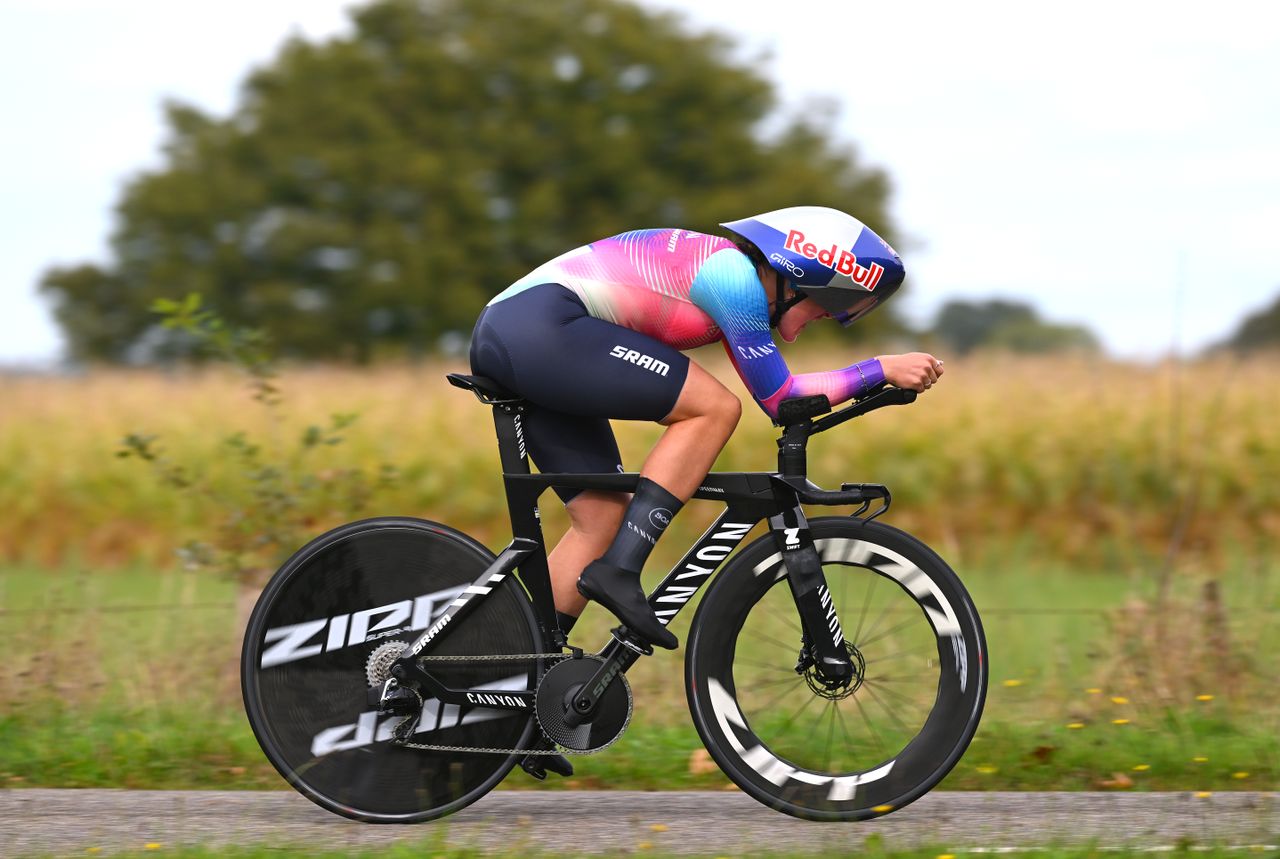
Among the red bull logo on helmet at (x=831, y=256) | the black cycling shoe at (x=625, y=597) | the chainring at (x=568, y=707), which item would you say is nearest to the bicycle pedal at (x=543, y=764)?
the chainring at (x=568, y=707)

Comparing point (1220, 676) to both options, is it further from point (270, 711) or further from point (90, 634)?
point (90, 634)

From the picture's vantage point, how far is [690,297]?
4.61 meters

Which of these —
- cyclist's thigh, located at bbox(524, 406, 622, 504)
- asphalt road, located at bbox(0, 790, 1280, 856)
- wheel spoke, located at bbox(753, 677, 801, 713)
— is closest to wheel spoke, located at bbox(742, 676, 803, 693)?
wheel spoke, located at bbox(753, 677, 801, 713)

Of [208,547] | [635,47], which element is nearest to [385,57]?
[635,47]

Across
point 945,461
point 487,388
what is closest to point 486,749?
point 487,388

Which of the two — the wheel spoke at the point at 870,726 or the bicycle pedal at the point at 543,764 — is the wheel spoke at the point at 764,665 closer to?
the wheel spoke at the point at 870,726

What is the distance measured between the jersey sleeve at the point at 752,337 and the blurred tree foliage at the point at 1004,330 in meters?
12.6

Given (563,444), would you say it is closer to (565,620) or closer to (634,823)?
(565,620)

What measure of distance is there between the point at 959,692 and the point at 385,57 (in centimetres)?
3101

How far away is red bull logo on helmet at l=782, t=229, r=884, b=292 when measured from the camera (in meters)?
4.56

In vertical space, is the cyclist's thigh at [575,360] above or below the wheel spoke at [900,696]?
above

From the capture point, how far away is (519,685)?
4.76 meters

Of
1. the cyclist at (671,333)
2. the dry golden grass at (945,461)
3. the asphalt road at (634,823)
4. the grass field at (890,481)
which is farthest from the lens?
the dry golden grass at (945,461)

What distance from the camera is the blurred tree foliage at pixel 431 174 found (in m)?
30.9
